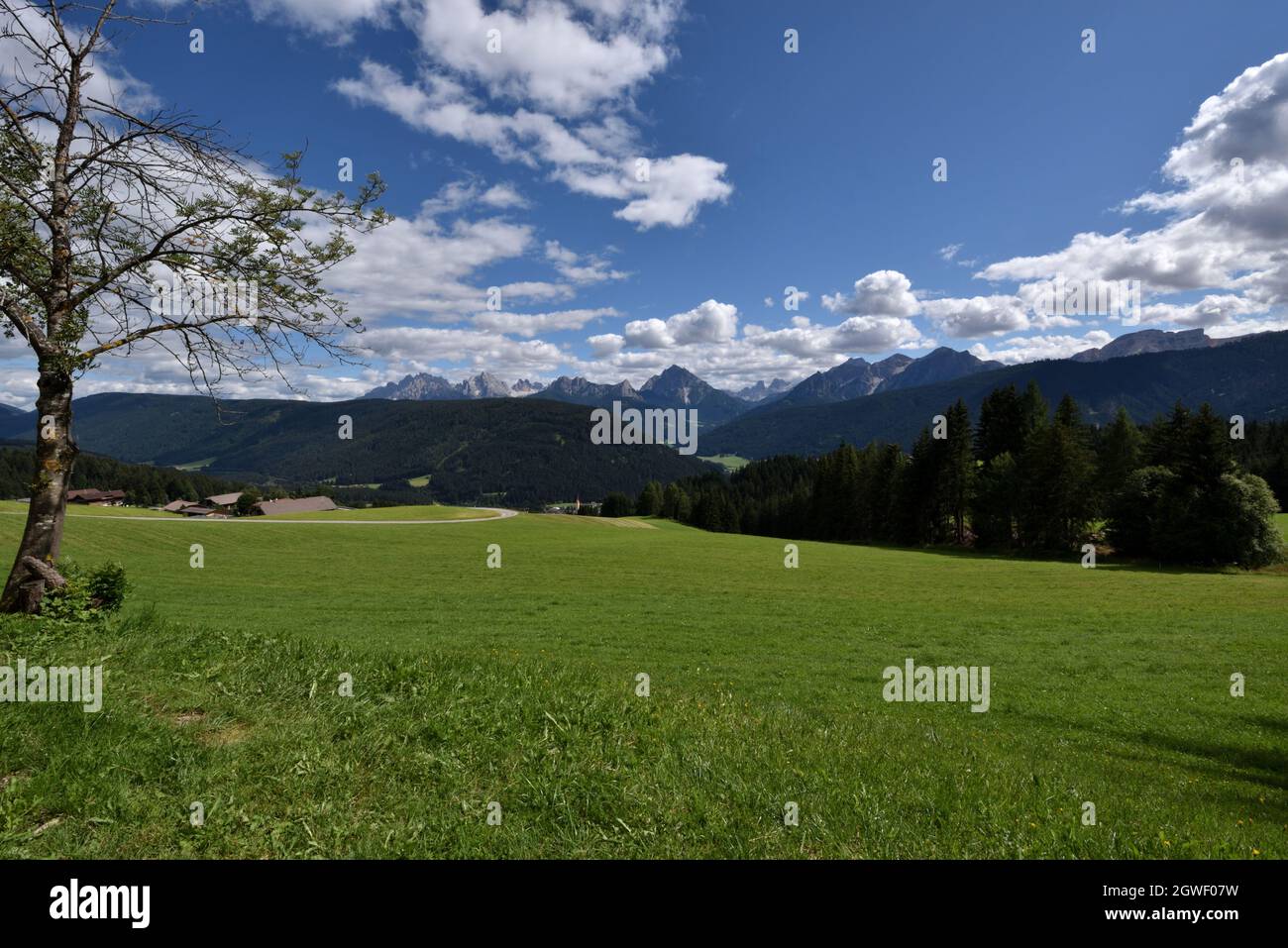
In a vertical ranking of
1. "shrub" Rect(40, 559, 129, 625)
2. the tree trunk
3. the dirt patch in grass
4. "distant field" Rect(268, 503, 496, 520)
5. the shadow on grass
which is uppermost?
the tree trunk

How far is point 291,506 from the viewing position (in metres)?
138

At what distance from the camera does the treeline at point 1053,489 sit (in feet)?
172

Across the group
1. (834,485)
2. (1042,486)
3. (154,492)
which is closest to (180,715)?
(1042,486)

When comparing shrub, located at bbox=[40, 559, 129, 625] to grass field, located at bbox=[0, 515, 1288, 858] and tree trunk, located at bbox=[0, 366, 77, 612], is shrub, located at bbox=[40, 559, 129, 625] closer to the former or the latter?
tree trunk, located at bbox=[0, 366, 77, 612]

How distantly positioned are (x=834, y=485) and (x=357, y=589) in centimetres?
7850

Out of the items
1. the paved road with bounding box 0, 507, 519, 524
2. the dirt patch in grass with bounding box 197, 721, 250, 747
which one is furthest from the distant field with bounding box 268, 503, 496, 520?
the dirt patch in grass with bounding box 197, 721, 250, 747

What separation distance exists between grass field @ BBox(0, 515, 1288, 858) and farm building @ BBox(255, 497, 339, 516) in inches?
4919

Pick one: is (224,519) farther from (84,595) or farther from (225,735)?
(225,735)

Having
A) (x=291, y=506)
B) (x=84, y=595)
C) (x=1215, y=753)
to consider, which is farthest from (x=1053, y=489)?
(x=291, y=506)

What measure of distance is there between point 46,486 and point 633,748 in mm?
12213

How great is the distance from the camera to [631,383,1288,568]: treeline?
52312 mm

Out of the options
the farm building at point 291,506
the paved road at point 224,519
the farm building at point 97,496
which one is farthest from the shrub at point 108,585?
the farm building at point 97,496
